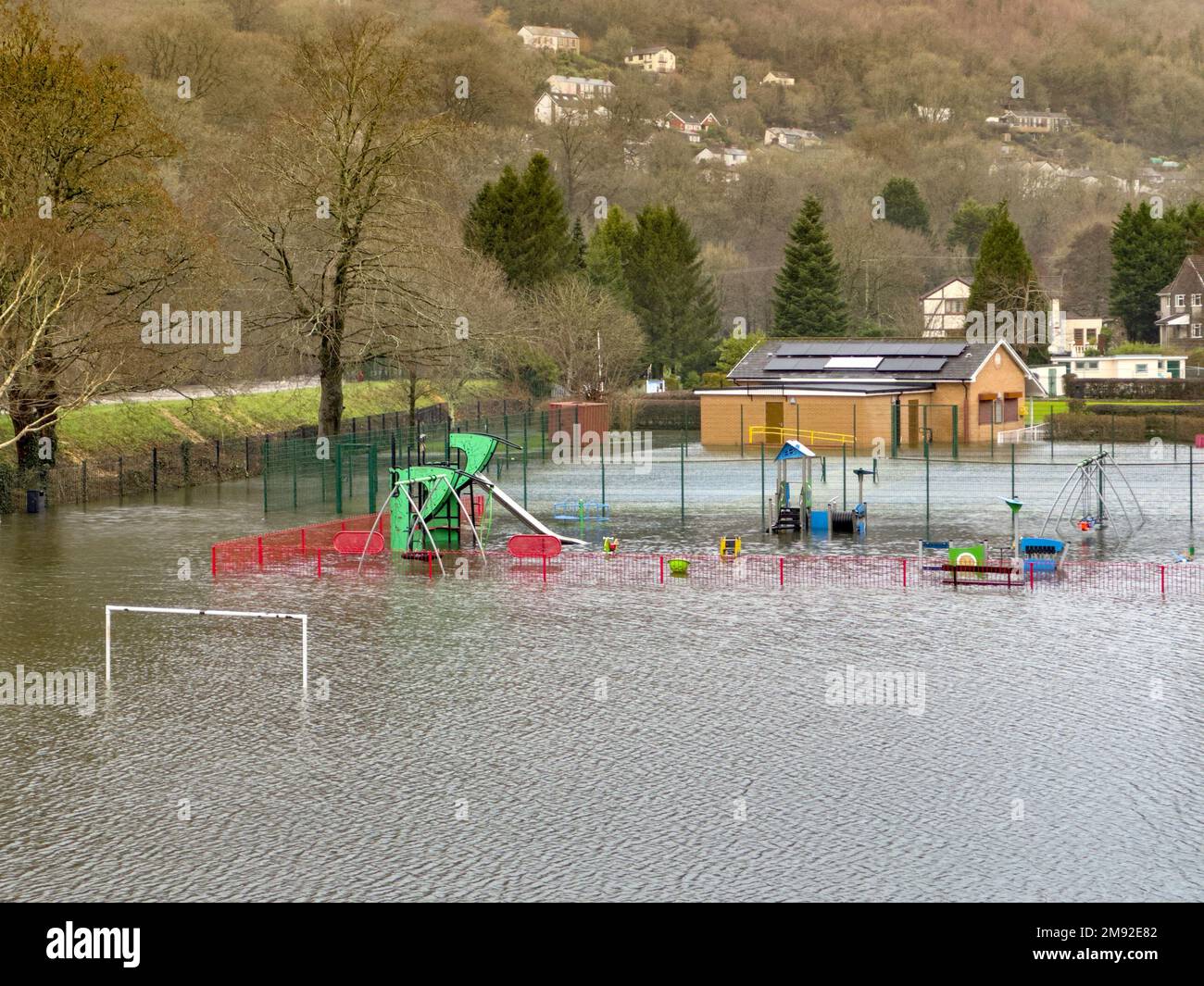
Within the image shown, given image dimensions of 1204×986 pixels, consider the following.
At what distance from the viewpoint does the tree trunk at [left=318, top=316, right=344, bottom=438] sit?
2404 inches

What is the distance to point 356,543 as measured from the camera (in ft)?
129

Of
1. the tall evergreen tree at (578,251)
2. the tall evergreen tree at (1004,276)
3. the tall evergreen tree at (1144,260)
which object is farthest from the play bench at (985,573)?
the tall evergreen tree at (1144,260)

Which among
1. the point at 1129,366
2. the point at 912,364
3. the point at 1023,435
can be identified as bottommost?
the point at 1023,435

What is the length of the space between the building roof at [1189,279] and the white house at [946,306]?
25486 mm

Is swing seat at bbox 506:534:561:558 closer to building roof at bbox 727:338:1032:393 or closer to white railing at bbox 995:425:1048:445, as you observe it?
building roof at bbox 727:338:1032:393

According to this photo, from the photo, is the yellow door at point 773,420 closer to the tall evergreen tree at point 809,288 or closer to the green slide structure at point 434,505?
the tall evergreen tree at point 809,288

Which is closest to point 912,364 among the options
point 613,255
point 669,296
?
point 613,255

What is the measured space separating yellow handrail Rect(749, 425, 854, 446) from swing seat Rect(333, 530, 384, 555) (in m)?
35.8

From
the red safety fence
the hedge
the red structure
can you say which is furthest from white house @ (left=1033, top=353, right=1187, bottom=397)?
the red safety fence

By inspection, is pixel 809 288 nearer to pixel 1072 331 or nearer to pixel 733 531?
pixel 1072 331

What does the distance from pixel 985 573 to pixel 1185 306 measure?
338 feet

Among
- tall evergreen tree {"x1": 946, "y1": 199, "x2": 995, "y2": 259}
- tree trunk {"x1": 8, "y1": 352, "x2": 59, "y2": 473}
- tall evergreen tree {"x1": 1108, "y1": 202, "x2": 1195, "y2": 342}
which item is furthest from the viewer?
tall evergreen tree {"x1": 946, "y1": 199, "x2": 995, "y2": 259}
